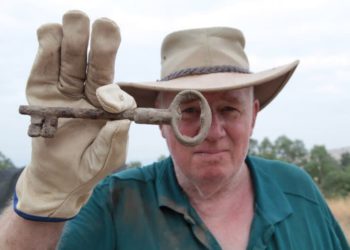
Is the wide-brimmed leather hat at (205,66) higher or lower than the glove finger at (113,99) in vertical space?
higher

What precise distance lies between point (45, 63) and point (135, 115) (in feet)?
1.38

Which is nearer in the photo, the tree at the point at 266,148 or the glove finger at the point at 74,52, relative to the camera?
the glove finger at the point at 74,52

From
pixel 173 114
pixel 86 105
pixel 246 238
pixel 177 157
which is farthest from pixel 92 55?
pixel 246 238

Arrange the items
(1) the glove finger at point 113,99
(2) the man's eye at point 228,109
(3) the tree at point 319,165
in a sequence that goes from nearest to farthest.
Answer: (1) the glove finger at point 113,99
(2) the man's eye at point 228,109
(3) the tree at point 319,165

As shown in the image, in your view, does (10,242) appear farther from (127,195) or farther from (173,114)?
(173,114)

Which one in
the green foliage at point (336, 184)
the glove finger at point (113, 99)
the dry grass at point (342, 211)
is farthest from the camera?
the green foliage at point (336, 184)

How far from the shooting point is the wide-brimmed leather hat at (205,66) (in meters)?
2.05

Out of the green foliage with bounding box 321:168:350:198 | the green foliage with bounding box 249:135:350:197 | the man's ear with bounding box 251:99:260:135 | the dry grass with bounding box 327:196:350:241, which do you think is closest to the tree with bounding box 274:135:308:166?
the green foliage with bounding box 249:135:350:197

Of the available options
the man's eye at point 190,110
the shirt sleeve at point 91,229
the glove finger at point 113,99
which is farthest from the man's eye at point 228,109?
the shirt sleeve at point 91,229

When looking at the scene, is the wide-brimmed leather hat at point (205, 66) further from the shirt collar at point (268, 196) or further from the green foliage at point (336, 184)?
the green foliage at point (336, 184)

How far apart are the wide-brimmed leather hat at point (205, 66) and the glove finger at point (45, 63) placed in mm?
350

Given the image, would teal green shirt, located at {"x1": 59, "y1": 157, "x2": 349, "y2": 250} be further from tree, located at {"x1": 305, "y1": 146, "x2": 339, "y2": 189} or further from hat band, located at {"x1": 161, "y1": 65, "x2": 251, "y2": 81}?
tree, located at {"x1": 305, "y1": 146, "x2": 339, "y2": 189}

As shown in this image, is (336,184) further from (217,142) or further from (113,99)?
(113,99)

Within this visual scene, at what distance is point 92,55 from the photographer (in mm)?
1817
